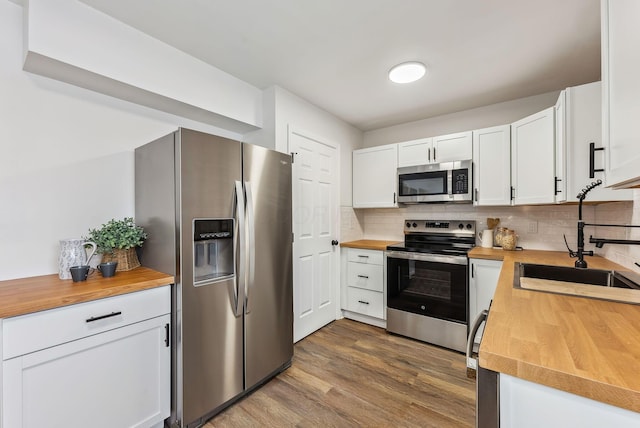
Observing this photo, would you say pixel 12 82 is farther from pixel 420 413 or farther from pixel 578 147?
pixel 578 147

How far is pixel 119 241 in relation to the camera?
5.35ft

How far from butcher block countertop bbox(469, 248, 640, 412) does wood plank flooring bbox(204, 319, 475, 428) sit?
1.11 metres

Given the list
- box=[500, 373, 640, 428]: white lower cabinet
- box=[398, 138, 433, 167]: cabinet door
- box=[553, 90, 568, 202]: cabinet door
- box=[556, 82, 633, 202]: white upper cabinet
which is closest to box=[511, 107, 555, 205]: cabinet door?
box=[553, 90, 568, 202]: cabinet door

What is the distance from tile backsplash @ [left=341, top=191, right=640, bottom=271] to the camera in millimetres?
1814

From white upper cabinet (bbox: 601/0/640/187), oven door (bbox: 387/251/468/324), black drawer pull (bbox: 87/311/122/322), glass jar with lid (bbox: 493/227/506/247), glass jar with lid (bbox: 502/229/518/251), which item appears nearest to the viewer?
white upper cabinet (bbox: 601/0/640/187)

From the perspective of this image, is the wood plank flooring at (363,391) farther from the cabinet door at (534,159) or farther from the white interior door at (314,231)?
the cabinet door at (534,159)

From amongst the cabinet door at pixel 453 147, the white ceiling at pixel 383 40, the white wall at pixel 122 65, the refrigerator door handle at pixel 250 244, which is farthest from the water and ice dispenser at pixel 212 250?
the cabinet door at pixel 453 147

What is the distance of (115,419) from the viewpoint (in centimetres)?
135

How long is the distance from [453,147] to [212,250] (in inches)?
99.9

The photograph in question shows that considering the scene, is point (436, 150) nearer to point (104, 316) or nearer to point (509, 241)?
point (509, 241)

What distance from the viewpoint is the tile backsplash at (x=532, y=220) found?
1814 millimetres

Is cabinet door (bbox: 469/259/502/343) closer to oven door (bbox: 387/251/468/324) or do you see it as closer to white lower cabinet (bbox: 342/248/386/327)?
oven door (bbox: 387/251/468/324)

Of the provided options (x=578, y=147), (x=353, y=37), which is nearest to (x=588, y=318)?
(x=578, y=147)

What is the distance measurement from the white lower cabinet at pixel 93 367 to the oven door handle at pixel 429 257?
2084mm
